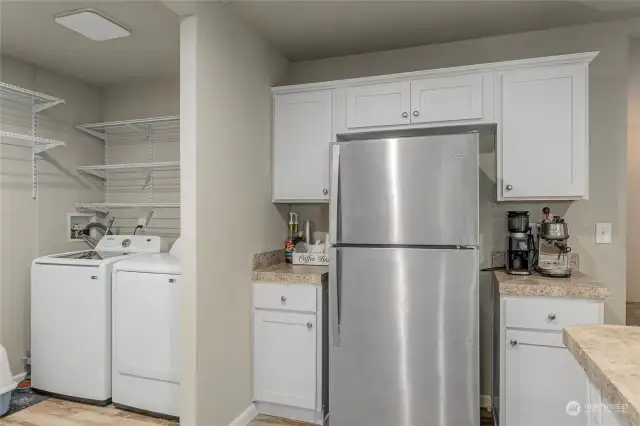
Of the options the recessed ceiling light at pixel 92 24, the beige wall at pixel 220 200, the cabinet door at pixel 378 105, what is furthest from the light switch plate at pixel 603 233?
the recessed ceiling light at pixel 92 24

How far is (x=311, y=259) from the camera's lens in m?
2.90

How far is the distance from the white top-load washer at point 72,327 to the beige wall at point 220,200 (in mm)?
945

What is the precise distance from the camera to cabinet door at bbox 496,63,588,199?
91.6 inches

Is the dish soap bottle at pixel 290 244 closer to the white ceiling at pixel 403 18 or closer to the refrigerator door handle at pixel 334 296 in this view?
the refrigerator door handle at pixel 334 296

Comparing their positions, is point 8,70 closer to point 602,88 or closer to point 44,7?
point 44,7

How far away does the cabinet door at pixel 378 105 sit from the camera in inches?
104

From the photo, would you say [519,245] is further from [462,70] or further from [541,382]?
[462,70]

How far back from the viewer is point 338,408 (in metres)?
2.33

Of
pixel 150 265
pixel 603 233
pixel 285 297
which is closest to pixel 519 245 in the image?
pixel 603 233

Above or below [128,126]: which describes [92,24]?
above

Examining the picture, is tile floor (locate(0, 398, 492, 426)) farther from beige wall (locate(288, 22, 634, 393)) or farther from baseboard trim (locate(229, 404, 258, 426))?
beige wall (locate(288, 22, 634, 393))

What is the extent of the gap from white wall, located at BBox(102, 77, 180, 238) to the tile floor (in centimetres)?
140

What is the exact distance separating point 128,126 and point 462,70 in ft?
8.87

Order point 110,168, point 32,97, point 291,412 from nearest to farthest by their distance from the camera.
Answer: point 291,412 < point 32,97 < point 110,168
